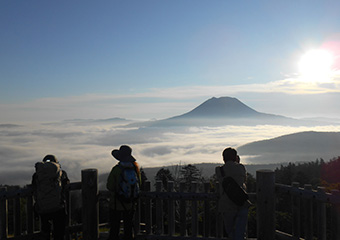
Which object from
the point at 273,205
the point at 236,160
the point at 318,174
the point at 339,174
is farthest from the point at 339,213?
the point at 318,174

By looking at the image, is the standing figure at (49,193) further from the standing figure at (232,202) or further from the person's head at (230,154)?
the person's head at (230,154)

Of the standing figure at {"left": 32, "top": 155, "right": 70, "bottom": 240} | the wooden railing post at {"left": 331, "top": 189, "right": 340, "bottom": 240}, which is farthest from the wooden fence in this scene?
the standing figure at {"left": 32, "top": 155, "right": 70, "bottom": 240}

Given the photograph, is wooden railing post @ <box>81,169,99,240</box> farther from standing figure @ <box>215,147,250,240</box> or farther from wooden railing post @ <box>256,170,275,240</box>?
wooden railing post @ <box>256,170,275,240</box>

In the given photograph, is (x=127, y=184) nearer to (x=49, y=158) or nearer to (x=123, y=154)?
(x=123, y=154)

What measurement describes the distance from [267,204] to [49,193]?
14.9ft

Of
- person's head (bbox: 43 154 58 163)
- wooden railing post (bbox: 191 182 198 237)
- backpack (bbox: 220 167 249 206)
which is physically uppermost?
person's head (bbox: 43 154 58 163)

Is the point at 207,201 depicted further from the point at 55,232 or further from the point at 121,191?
the point at 55,232

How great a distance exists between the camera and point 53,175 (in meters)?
6.15

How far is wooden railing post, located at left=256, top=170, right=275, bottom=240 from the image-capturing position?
6.56 metres

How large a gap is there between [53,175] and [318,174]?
4968 centimetres

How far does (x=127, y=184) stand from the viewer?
6332mm

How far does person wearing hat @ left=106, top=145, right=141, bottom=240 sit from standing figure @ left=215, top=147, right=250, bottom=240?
5.79ft

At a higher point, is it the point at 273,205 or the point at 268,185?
the point at 268,185

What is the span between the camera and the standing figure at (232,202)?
582 cm
